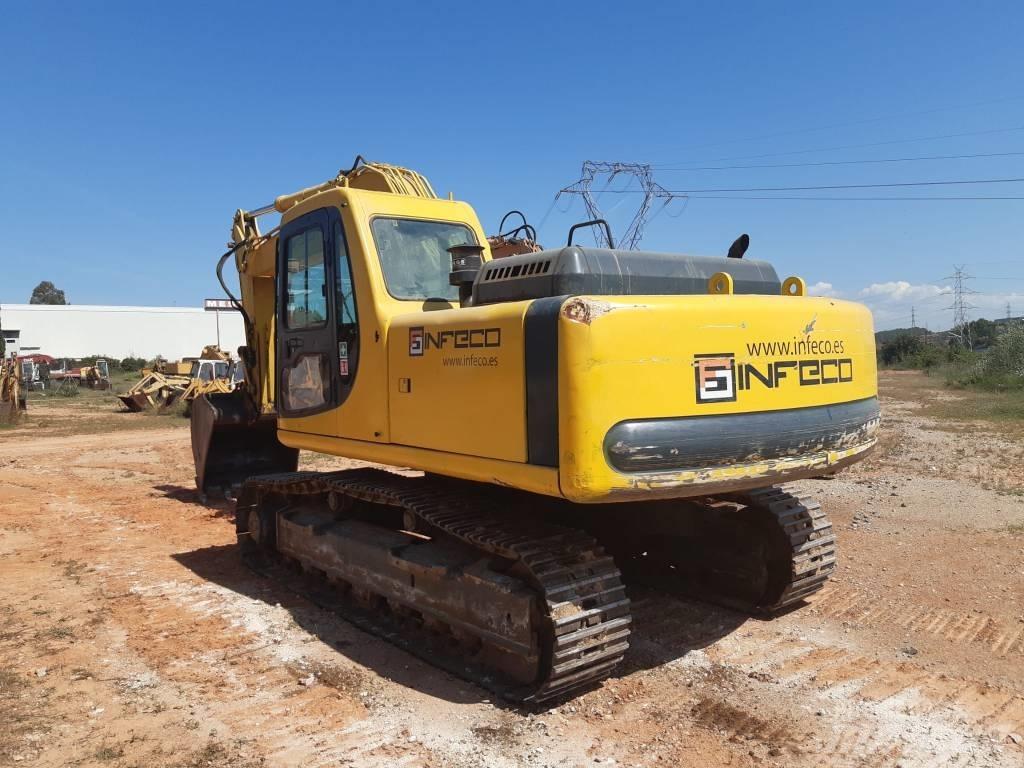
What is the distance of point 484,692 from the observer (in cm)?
423

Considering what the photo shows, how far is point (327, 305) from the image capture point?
17.3 feet

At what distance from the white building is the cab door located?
62.6 m

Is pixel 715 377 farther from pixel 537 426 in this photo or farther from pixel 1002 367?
pixel 1002 367

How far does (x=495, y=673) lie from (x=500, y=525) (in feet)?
2.65

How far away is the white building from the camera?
63.5m

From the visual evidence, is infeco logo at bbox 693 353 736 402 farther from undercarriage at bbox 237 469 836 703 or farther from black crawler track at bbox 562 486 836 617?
black crawler track at bbox 562 486 836 617

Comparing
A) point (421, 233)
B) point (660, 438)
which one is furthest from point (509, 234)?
point (660, 438)

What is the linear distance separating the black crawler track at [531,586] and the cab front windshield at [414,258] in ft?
4.16

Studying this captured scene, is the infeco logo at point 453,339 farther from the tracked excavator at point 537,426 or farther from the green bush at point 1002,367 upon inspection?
the green bush at point 1002,367

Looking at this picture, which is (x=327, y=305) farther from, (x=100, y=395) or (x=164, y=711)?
(x=100, y=395)

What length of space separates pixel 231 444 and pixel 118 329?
215ft

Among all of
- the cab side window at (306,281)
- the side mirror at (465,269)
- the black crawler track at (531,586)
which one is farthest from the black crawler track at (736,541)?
the cab side window at (306,281)

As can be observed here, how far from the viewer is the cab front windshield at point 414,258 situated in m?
4.97

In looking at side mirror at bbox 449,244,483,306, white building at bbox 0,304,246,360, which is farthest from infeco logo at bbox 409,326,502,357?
white building at bbox 0,304,246,360
